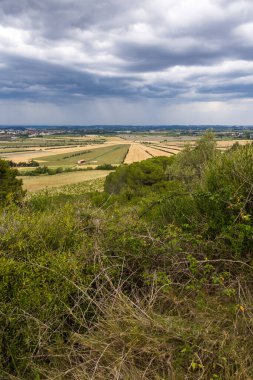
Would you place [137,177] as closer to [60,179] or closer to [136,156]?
[60,179]

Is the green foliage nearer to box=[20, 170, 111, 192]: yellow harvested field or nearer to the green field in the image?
box=[20, 170, 111, 192]: yellow harvested field

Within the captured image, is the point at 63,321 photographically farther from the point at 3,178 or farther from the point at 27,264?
the point at 3,178

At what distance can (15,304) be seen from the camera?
435cm

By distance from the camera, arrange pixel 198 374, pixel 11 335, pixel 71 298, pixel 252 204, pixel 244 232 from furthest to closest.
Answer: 1. pixel 252 204
2. pixel 244 232
3. pixel 71 298
4. pixel 11 335
5. pixel 198 374

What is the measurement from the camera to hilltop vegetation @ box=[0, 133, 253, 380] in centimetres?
344

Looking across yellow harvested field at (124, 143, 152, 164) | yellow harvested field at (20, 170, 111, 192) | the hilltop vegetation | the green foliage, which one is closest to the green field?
yellow harvested field at (124, 143, 152, 164)

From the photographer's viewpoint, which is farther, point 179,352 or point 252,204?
point 252,204

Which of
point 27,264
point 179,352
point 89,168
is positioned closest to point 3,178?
point 27,264

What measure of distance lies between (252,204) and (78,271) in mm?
3158

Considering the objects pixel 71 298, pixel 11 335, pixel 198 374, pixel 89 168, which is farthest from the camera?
pixel 89 168

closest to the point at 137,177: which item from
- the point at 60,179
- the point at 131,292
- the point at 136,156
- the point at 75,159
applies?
the point at 131,292

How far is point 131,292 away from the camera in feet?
15.5

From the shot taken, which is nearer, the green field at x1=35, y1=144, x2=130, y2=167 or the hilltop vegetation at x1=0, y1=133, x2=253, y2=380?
the hilltop vegetation at x1=0, y1=133, x2=253, y2=380

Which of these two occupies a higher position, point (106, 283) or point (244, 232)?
point (244, 232)
